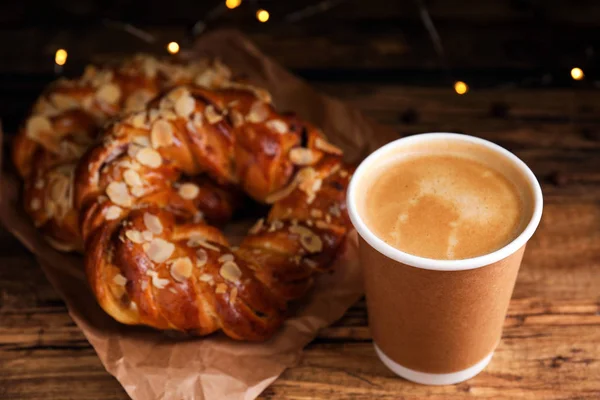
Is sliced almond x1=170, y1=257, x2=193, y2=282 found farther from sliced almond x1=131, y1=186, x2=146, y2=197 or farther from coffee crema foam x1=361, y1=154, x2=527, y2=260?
coffee crema foam x1=361, y1=154, x2=527, y2=260

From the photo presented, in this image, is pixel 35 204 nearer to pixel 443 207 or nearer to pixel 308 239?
pixel 308 239

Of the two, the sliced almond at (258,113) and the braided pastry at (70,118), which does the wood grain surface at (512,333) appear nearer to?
the braided pastry at (70,118)

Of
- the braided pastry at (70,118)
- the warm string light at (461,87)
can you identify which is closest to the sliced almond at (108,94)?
the braided pastry at (70,118)

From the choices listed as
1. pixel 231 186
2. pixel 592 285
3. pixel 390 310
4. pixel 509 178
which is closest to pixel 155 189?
pixel 231 186

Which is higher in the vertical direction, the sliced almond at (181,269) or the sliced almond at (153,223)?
the sliced almond at (153,223)

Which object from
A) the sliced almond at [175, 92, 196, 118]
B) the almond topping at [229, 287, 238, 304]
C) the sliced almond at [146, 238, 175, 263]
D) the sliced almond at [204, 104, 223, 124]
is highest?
the sliced almond at [175, 92, 196, 118]

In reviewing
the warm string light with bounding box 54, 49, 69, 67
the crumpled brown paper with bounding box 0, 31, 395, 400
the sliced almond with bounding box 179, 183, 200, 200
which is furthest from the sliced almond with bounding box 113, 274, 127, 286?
the warm string light with bounding box 54, 49, 69, 67
